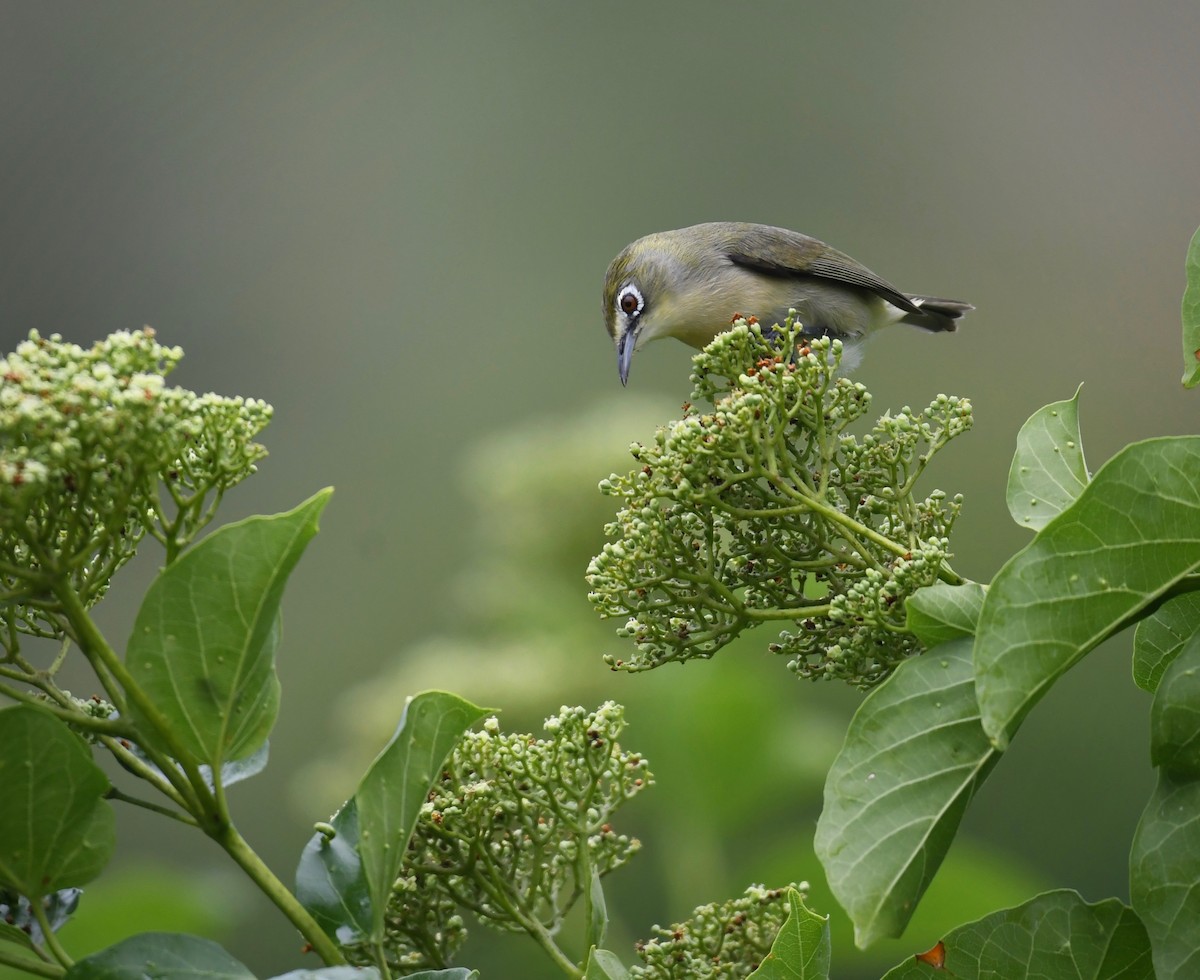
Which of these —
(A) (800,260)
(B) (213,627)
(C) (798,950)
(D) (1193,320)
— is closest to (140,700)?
(B) (213,627)

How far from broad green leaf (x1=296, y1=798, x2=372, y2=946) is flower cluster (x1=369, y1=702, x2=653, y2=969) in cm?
10

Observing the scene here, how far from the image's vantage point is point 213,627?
0.95 metres

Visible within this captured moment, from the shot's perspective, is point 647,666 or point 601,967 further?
point 647,666

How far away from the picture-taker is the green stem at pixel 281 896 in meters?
1.01

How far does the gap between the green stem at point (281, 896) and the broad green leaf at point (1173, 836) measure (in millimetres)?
626

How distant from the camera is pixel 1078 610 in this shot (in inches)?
Result: 37.0

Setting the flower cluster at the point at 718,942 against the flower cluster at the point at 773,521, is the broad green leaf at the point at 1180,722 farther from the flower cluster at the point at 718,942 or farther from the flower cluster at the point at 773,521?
the flower cluster at the point at 718,942

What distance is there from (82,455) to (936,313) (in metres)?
2.57

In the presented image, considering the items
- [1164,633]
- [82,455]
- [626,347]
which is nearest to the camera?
[82,455]

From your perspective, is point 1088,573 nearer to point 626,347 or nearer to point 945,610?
point 945,610

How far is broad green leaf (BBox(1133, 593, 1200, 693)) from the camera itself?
1115 mm

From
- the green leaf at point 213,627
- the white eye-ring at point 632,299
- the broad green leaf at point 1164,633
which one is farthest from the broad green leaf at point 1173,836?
the white eye-ring at point 632,299

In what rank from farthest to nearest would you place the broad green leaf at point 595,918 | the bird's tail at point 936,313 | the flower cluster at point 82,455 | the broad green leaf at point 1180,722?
1. the bird's tail at point 936,313
2. the broad green leaf at point 595,918
3. the broad green leaf at point 1180,722
4. the flower cluster at point 82,455

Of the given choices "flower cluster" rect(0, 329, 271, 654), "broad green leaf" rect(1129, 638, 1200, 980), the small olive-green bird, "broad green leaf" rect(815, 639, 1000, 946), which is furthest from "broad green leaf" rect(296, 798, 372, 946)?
the small olive-green bird
